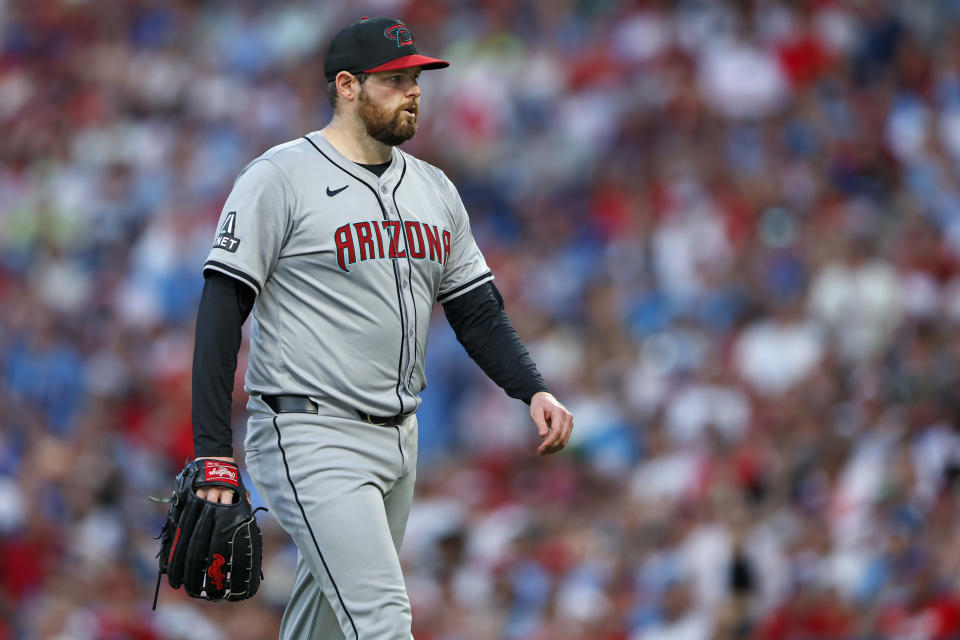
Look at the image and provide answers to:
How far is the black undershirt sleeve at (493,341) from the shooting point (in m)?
4.39

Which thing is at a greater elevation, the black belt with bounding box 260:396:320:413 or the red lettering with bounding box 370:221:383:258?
the red lettering with bounding box 370:221:383:258

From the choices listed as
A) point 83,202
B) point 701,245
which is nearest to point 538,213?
point 701,245

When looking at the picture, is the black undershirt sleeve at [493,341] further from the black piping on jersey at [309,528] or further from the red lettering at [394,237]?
the black piping on jersey at [309,528]

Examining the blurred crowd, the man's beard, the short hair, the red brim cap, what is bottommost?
the blurred crowd

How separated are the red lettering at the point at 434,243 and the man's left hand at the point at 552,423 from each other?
0.52m

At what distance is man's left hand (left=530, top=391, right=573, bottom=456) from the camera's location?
4.21 m

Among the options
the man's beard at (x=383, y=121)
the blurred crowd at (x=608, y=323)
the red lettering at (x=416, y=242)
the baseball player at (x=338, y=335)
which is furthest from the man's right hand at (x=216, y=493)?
the blurred crowd at (x=608, y=323)

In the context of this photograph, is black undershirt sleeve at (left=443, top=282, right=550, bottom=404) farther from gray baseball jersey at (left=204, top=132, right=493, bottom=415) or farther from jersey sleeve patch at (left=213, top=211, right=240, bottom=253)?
jersey sleeve patch at (left=213, top=211, right=240, bottom=253)

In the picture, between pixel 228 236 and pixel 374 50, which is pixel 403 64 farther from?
pixel 228 236

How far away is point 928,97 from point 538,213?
3.01m

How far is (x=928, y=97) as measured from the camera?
1020cm

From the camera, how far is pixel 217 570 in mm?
3859

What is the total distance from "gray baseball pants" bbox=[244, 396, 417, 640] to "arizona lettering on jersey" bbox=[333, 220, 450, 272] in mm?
436

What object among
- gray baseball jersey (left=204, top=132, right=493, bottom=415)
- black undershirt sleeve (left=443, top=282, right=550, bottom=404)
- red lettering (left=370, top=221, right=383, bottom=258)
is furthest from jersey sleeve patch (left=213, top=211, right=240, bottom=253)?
black undershirt sleeve (left=443, top=282, right=550, bottom=404)
